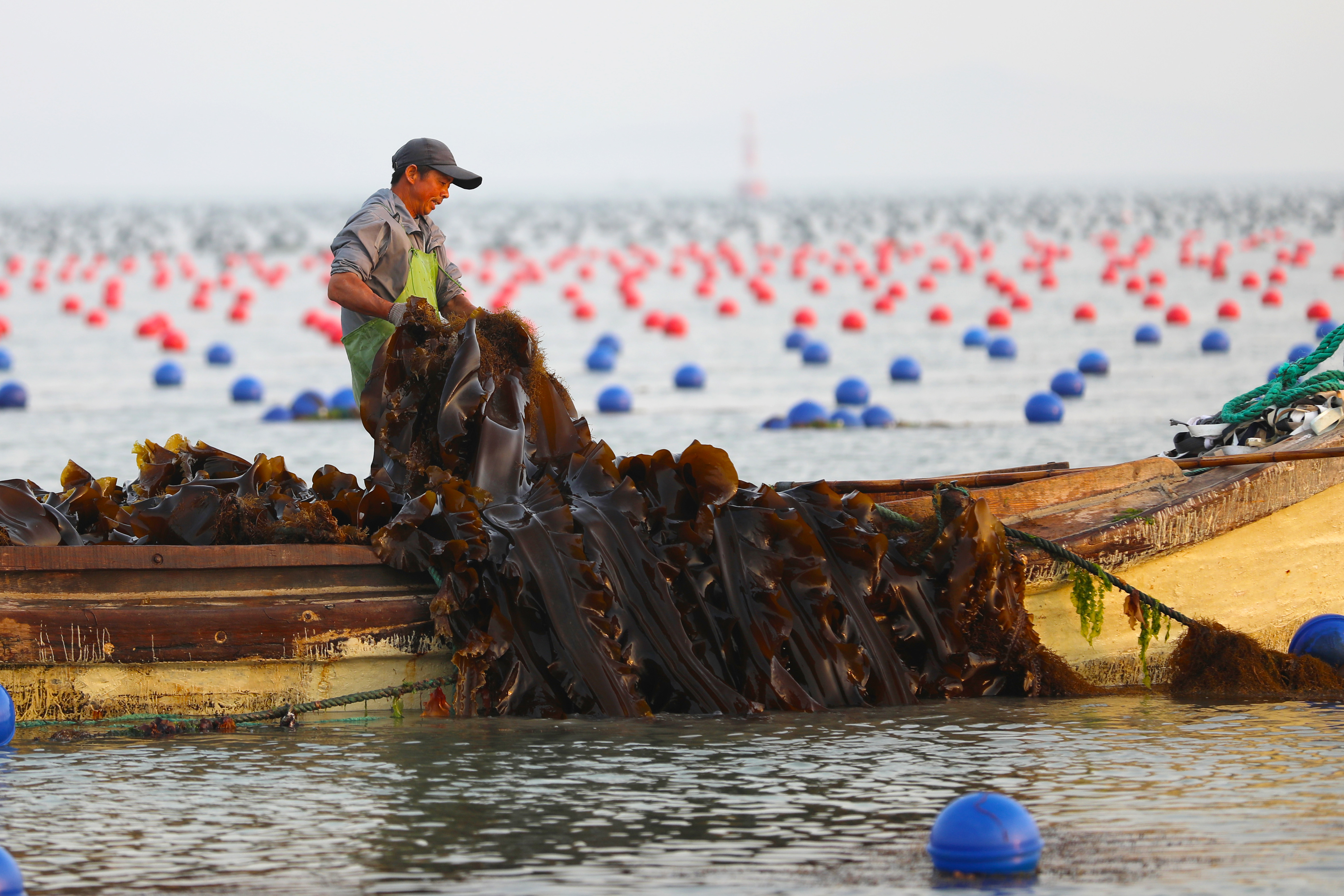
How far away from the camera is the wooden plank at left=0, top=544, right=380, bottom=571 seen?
663 centimetres

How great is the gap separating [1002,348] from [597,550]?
18535 millimetres

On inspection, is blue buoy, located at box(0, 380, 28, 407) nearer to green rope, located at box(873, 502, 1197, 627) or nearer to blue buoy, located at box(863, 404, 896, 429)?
blue buoy, located at box(863, 404, 896, 429)

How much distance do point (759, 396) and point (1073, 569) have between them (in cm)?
1315

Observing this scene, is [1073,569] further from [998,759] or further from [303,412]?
[303,412]

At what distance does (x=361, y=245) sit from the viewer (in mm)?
7637

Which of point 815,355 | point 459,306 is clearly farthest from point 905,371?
point 459,306

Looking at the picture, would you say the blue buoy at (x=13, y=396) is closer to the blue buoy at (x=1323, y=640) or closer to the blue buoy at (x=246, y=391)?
the blue buoy at (x=246, y=391)

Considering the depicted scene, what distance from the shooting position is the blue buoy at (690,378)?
21.4 metres

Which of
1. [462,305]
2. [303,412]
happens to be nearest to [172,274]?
[303,412]

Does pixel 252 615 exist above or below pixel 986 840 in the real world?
above

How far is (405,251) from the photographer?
7816 millimetres

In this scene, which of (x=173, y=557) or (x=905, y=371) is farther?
(x=905, y=371)

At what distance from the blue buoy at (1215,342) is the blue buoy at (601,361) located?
8.44 meters

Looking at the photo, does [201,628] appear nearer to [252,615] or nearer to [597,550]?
[252,615]
